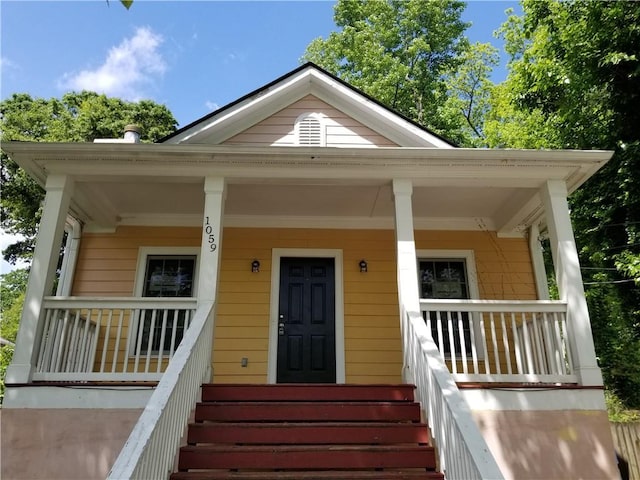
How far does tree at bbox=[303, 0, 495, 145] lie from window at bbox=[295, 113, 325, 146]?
11.2 meters

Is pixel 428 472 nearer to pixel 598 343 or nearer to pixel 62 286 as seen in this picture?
pixel 62 286

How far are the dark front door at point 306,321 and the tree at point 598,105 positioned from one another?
5.23 m

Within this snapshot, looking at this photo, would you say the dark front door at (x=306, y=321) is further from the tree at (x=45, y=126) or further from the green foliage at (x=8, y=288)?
the green foliage at (x=8, y=288)

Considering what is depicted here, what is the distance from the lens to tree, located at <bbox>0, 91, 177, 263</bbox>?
1281 centimetres

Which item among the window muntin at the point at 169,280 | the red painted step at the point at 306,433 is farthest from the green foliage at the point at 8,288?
the red painted step at the point at 306,433

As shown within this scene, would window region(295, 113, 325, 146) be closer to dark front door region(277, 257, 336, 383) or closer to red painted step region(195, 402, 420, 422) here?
dark front door region(277, 257, 336, 383)

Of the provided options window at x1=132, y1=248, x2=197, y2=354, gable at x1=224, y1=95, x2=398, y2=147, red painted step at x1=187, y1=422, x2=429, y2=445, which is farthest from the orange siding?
red painted step at x1=187, y1=422, x2=429, y2=445

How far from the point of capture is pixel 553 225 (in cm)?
485

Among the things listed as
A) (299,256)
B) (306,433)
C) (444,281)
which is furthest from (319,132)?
(306,433)

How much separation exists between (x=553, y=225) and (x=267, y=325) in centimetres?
377

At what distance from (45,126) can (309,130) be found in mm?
11604

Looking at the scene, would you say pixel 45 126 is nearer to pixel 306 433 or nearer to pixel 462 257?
pixel 462 257

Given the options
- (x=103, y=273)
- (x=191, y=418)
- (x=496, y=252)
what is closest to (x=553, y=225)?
(x=496, y=252)

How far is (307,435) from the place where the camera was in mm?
3727
